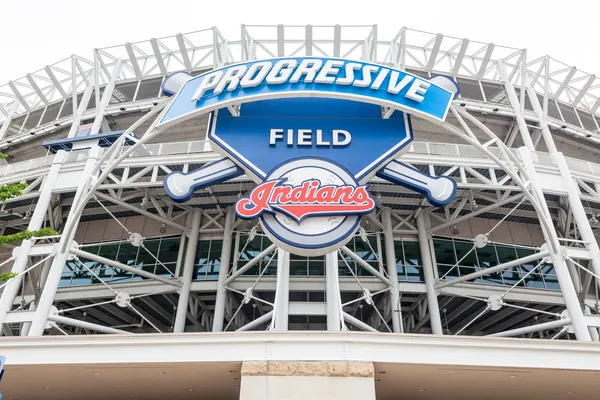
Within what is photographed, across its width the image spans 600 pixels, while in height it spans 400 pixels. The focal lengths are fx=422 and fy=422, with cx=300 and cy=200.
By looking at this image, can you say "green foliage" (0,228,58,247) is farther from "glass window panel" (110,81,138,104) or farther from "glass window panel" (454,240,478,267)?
"glass window panel" (454,240,478,267)

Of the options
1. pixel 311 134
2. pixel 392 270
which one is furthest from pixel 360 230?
pixel 311 134

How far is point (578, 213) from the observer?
66.2 ft

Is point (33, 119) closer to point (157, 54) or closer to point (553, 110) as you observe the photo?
point (157, 54)

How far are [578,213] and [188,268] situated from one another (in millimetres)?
20355

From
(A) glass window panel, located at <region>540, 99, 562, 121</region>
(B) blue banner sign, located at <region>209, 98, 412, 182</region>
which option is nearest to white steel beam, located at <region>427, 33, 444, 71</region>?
(A) glass window panel, located at <region>540, 99, 562, 121</region>

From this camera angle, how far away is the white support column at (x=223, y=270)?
22.3m

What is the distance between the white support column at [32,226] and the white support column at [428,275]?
1979 cm

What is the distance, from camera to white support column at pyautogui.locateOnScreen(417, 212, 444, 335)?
73.8 feet

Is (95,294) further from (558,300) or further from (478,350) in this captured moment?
(558,300)

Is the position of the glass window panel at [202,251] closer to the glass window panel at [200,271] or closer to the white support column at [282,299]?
the glass window panel at [200,271]

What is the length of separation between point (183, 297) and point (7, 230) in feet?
46.8

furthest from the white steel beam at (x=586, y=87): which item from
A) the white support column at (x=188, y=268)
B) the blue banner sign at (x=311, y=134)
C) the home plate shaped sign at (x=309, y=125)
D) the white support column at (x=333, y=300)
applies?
the white support column at (x=188, y=268)

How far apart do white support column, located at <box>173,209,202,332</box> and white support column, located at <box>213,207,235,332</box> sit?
1.74 metres

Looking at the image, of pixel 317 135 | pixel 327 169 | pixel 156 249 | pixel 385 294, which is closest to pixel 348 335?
pixel 327 169
